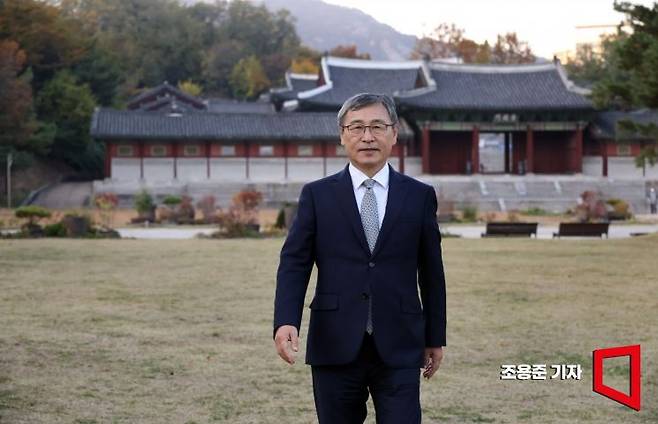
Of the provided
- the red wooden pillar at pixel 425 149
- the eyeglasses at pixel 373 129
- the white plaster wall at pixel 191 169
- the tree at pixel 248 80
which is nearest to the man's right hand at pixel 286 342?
the eyeglasses at pixel 373 129

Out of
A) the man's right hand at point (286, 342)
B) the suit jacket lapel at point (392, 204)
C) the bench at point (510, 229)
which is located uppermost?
the suit jacket lapel at point (392, 204)

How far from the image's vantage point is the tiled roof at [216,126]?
46.8 meters

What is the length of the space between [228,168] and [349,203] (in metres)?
44.1

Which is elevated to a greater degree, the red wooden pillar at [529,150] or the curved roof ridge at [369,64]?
the curved roof ridge at [369,64]

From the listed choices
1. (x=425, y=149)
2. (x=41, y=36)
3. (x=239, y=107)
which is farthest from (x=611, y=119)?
(x=41, y=36)

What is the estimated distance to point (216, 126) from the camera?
1900 inches

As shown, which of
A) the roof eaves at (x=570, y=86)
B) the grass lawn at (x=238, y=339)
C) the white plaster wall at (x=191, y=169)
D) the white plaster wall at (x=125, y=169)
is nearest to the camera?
the grass lawn at (x=238, y=339)

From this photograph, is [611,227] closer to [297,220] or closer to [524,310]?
[524,310]

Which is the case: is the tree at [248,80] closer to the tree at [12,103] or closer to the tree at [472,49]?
the tree at [472,49]

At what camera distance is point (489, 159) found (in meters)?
86.7

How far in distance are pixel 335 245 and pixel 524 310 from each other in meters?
7.98

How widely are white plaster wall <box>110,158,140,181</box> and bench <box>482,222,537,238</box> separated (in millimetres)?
23950

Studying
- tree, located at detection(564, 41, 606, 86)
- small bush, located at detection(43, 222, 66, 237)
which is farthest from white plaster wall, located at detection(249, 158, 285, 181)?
small bush, located at detection(43, 222, 66, 237)

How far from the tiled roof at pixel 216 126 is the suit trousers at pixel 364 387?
42791 mm
